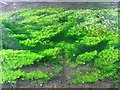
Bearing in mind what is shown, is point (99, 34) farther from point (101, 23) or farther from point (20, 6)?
point (20, 6)

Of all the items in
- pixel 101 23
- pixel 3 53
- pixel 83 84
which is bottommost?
pixel 83 84

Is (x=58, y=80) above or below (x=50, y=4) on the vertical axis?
below

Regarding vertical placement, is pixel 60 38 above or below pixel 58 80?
above

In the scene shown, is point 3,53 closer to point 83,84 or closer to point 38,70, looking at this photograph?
point 38,70

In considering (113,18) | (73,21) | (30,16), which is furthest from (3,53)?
(113,18)

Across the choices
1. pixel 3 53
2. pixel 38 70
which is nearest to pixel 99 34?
pixel 38 70

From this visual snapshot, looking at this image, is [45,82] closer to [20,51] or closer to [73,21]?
[20,51]
